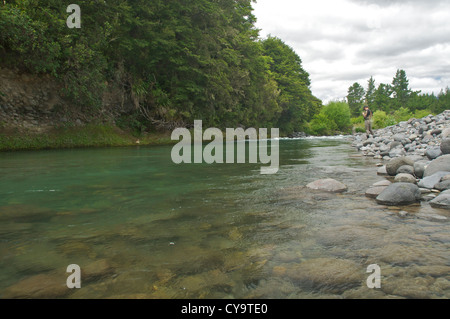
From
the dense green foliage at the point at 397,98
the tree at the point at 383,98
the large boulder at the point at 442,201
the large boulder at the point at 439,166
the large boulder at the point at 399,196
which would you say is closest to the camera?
the large boulder at the point at 442,201

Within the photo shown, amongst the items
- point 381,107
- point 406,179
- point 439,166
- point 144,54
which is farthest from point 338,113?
point 406,179

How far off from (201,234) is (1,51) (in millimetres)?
15320

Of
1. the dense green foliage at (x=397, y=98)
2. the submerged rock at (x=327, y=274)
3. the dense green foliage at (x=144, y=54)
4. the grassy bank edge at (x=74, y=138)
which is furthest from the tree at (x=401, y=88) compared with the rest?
the submerged rock at (x=327, y=274)

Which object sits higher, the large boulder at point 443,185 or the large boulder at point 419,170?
the large boulder at point 419,170

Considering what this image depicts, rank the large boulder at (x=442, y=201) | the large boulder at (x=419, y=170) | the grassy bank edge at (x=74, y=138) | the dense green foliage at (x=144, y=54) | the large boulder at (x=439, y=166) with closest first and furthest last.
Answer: the large boulder at (x=442, y=201) → the large boulder at (x=439, y=166) → the large boulder at (x=419, y=170) → the dense green foliage at (x=144, y=54) → the grassy bank edge at (x=74, y=138)

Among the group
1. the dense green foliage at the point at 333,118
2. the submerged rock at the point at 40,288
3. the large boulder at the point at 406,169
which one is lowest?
the submerged rock at the point at 40,288

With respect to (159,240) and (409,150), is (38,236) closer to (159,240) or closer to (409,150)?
(159,240)

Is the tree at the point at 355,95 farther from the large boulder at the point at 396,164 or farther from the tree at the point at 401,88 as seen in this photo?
the large boulder at the point at 396,164

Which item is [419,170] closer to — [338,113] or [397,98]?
[338,113]

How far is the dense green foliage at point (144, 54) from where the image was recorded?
12117 mm

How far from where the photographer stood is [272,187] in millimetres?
4723

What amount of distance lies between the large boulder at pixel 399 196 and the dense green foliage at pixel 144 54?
13510 millimetres

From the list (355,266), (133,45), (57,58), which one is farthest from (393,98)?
(355,266)
